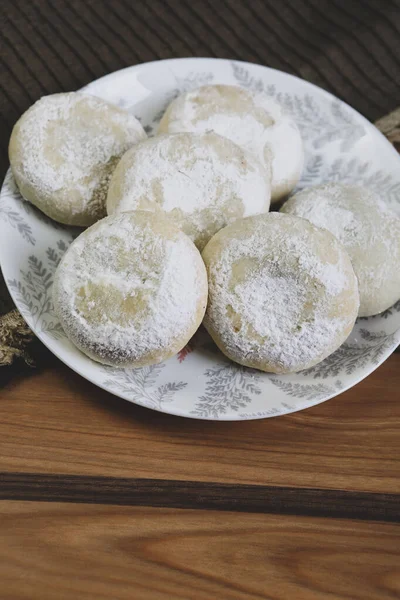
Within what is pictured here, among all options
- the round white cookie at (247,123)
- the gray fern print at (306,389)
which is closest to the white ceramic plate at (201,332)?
the gray fern print at (306,389)

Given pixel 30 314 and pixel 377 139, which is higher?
pixel 377 139

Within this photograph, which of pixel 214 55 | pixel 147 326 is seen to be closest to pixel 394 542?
pixel 147 326

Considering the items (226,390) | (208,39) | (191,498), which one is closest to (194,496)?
(191,498)

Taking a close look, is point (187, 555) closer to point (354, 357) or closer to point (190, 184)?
point (354, 357)

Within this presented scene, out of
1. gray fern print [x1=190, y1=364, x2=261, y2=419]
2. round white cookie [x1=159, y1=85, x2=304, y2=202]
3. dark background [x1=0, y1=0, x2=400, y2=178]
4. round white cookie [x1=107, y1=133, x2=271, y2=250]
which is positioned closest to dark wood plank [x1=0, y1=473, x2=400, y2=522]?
gray fern print [x1=190, y1=364, x2=261, y2=419]

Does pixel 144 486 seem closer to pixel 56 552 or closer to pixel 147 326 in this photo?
pixel 56 552

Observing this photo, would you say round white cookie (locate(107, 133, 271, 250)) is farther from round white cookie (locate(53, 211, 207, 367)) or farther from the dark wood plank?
the dark wood plank
